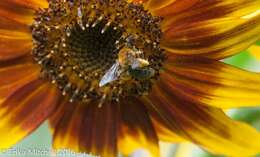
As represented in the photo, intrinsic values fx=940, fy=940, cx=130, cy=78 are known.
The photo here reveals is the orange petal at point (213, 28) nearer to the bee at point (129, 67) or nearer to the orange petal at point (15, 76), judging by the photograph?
the bee at point (129, 67)

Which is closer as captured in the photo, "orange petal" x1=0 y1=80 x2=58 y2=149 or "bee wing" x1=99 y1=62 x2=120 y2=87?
"bee wing" x1=99 y1=62 x2=120 y2=87

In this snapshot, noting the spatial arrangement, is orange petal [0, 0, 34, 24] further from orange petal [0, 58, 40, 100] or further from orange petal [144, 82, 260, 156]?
orange petal [144, 82, 260, 156]

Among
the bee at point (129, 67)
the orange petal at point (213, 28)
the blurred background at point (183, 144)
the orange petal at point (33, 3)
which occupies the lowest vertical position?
the blurred background at point (183, 144)

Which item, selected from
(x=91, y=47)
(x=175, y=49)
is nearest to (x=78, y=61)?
(x=91, y=47)

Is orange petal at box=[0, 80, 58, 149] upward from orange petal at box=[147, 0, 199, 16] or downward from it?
downward

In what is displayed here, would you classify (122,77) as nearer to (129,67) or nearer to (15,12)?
(129,67)

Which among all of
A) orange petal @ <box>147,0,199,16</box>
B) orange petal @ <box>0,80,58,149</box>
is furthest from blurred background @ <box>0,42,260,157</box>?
orange petal @ <box>147,0,199,16</box>

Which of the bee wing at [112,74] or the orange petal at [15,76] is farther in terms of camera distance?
the orange petal at [15,76]

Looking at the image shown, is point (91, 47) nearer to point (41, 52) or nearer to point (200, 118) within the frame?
point (41, 52)

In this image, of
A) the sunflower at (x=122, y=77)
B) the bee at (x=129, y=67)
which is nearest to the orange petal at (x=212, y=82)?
the sunflower at (x=122, y=77)
